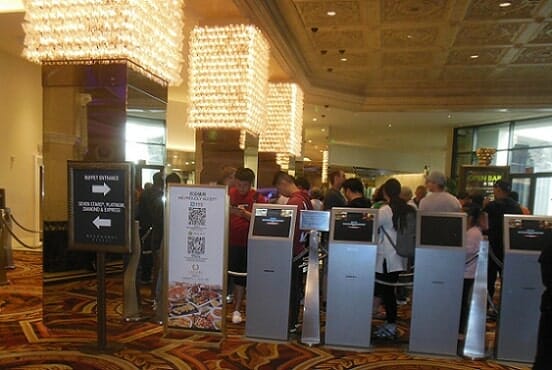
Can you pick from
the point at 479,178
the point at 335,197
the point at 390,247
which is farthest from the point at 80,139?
the point at 479,178

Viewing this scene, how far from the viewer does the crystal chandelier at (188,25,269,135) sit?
5.31 meters

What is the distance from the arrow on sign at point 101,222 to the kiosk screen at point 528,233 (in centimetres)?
327

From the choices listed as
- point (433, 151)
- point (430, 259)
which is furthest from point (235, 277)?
point (433, 151)

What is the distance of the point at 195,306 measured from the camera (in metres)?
3.74

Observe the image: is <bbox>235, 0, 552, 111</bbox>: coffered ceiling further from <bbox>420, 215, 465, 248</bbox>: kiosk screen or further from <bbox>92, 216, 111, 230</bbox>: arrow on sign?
<bbox>420, 215, 465, 248</bbox>: kiosk screen

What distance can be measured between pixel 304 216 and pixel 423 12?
4266mm

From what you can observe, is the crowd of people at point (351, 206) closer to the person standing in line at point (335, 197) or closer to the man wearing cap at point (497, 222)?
the man wearing cap at point (497, 222)

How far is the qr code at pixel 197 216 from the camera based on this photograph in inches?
146

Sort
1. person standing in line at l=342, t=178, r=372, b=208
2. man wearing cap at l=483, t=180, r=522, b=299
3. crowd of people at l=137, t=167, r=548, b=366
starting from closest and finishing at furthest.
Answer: crowd of people at l=137, t=167, r=548, b=366 < person standing in line at l=342, t=178, r=372, b=208 < man wearing cap at l=483, t=180, r=522, b=299

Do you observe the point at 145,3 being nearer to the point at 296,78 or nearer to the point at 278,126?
the point at 278,126

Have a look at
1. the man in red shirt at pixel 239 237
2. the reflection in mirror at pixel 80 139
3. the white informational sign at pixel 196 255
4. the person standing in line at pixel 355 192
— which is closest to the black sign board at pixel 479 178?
the person standing in line at pixel 355 192

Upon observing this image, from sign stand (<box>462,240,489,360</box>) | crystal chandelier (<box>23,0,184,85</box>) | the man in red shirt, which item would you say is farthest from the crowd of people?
crystal chandelier (<box>23,0,184,85</box>)

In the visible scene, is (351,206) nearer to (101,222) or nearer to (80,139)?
(101,222)

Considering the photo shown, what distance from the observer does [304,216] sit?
3.92 meters
